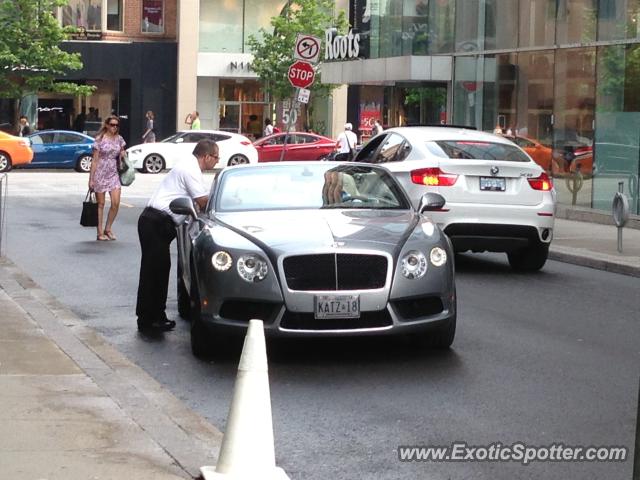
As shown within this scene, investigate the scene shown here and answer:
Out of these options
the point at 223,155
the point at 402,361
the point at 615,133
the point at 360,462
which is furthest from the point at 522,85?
the point at 360,462

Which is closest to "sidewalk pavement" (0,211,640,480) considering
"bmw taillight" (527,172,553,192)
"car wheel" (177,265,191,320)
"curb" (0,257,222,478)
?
"curb" (0,257,222,478)

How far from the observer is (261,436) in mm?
6211

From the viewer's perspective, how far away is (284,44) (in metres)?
54.9

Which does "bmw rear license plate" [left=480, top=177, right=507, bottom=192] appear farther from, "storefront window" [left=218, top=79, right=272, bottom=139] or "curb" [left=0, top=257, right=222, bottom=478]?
"storefront window" [left=218, top=79, right=272, bottom=139]

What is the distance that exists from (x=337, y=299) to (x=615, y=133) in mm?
16247

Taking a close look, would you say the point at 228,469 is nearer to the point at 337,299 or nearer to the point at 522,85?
the point at 337,299

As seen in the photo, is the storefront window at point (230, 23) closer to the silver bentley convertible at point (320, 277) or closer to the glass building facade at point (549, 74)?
the glass building facade at point (549, 74)

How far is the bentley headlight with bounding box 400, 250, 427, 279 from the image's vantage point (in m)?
9.80

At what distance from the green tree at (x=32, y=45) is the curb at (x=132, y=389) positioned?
126 feet

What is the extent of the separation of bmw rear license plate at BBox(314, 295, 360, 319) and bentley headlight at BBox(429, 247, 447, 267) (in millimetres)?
750

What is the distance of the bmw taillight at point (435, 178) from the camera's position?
15781mm

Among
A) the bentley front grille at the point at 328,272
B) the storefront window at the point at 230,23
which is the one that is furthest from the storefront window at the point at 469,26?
the storefront window at the point at 230,23

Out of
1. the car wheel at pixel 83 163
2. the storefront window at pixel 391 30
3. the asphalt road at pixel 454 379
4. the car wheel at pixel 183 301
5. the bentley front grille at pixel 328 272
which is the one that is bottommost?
the asphalt road at pixel 454 379

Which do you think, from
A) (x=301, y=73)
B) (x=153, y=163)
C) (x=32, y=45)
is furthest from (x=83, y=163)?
(x=301, y=73)
